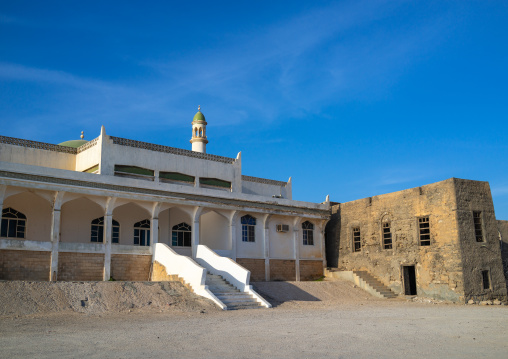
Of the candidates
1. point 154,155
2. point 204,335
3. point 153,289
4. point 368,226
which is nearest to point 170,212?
point 154,155

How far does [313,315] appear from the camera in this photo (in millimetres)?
14602

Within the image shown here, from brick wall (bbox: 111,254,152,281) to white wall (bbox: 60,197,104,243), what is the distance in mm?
2511

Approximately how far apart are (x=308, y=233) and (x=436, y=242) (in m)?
7.50

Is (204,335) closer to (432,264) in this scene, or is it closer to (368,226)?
(432,264)

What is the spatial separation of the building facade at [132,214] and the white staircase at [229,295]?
138 inches

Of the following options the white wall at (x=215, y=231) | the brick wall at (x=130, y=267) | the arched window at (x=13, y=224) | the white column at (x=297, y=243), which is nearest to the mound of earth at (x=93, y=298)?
the brick wall at (x=130, y=267)

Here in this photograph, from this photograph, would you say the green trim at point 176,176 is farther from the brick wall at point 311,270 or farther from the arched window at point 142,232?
the brick wall at point 311,270

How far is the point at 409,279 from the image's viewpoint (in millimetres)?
23844

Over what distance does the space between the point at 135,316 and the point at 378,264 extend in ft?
48.0

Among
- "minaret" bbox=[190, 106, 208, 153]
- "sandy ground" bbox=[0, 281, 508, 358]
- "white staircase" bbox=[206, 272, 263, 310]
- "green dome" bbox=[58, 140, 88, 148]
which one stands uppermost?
"minaret" bbox=[190, 106, 208, 153]

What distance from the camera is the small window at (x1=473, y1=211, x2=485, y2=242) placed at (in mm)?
21719

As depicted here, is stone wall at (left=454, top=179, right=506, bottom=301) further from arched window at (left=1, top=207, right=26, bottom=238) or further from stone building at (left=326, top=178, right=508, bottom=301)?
arched window at (left=1, top=207, right=26, bottom=238)

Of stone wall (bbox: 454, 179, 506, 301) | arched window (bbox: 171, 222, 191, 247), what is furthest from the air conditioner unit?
stone wall (bbox: 454, 179, 506, 301)

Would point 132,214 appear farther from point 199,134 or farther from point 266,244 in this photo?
point 199,134
